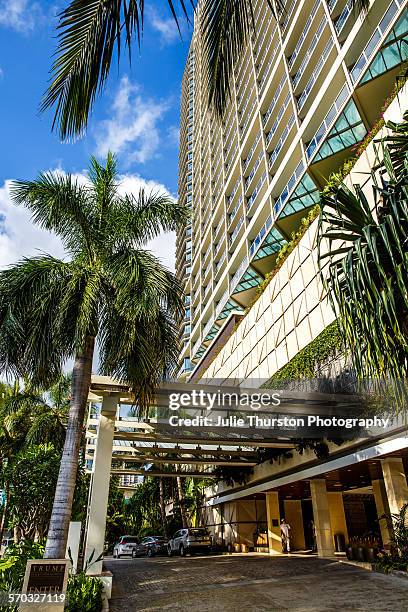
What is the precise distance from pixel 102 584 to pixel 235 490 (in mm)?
16651

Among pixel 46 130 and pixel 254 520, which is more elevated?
pixel 46 130

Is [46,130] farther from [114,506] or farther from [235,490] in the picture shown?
[114,506]

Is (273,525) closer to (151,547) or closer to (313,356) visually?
(151,547)

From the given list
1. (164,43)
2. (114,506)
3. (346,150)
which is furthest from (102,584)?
(114,506)

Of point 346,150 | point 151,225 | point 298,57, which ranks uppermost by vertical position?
point 298,57

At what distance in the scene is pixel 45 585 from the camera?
6977 mm

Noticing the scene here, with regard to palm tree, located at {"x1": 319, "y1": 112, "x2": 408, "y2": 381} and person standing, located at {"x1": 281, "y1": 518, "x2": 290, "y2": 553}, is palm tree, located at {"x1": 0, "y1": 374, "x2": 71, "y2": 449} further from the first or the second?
palm tree, located at {"x1": 319, "y1": 112, "x2": 408, "y2": 381}

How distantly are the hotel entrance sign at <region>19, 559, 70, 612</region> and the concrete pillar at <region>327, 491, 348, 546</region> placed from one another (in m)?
15.1

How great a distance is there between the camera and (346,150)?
68.1 feet

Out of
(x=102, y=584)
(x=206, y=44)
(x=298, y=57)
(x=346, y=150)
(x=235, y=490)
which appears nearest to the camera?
(x=206, y=44)

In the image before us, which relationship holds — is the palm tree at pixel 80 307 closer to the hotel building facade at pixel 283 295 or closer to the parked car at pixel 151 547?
the hotel building facade at pixel 283 295

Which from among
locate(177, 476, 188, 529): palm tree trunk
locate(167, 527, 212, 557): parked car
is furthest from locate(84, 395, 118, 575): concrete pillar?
locate(177, 476, 188, 529): palm tree trunk

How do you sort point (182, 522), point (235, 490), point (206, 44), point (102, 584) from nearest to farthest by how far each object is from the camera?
1. point (206, 44)
2. point (102, 584)
3. point (235, 490)
4. point (182, 522)

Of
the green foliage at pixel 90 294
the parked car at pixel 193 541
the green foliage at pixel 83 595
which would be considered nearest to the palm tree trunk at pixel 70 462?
the green foliage at pixel 90 294
